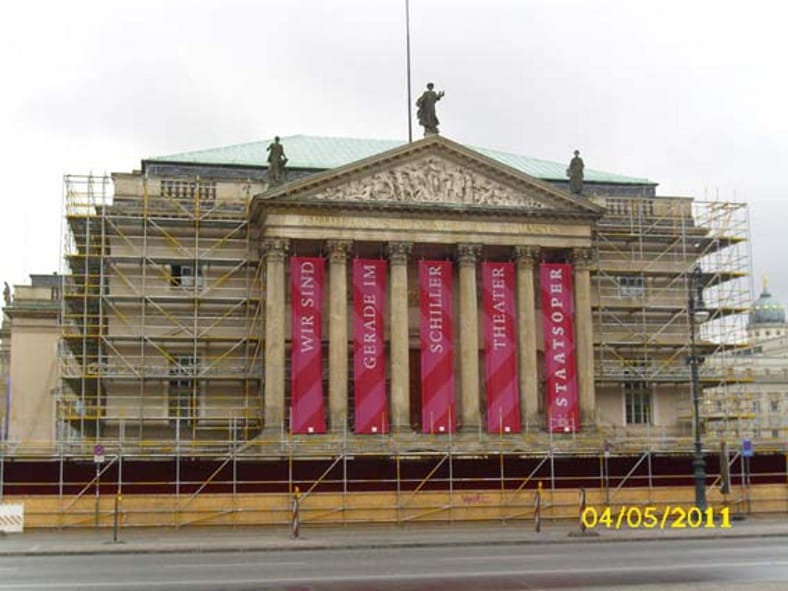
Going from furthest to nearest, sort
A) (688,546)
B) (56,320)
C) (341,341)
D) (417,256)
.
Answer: (56,320) < (417,256) < (341,341) < (688,546)

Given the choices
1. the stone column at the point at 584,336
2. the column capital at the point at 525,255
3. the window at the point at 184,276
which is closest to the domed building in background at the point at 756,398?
the stone column at the point at 584,336

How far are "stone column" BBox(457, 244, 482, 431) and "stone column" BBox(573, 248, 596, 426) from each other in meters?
5.55

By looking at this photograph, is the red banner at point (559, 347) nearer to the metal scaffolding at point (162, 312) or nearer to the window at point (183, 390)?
the metal scaffolding at point (162, 312)

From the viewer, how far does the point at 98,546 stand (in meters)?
33.0

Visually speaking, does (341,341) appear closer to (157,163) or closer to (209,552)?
(157,163)

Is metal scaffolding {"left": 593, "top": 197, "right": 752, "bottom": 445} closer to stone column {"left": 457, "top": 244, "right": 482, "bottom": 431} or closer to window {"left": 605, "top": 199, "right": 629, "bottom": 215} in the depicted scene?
window {"left": 605, "top": 199, "right": 629, "bottom": 215}

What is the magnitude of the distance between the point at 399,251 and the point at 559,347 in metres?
9.99

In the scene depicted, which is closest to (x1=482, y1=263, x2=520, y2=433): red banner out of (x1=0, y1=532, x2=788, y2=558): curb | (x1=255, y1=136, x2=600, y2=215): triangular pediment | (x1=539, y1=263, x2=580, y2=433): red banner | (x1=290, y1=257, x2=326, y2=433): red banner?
(x1=539, y1=263, x2=580, y2=433): red banner

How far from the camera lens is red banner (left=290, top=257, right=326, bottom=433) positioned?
54.0 metres

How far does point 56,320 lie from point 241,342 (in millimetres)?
22183

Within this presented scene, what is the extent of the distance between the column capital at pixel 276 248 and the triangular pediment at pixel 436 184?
2291 millimetres

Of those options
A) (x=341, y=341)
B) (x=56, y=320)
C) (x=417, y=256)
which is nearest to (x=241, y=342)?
(x=341, y=341)

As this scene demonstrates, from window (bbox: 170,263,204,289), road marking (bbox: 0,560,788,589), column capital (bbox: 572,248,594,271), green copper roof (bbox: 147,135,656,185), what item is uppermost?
green copper roof (bbox: 147,135,656,185)

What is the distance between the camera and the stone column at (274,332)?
54000 mm
